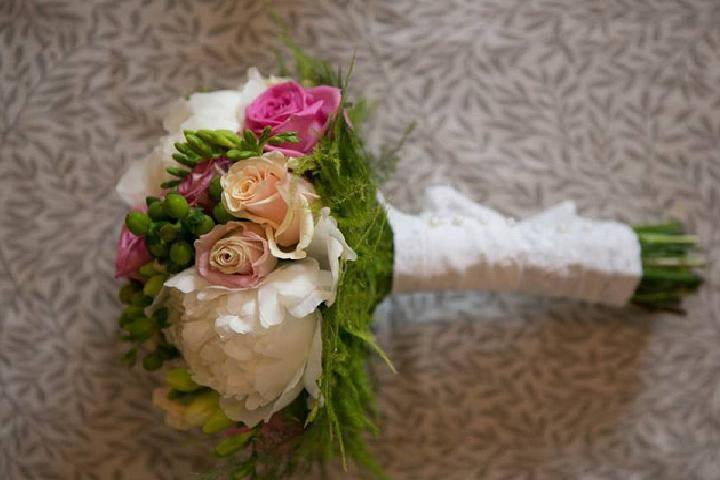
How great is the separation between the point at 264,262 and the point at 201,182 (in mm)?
132

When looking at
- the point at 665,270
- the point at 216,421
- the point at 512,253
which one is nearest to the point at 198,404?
the point at 216,421

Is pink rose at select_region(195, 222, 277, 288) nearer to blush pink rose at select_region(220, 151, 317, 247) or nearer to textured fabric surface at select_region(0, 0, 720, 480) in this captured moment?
blush pink rose at select_region(220, 151, 317, 247)

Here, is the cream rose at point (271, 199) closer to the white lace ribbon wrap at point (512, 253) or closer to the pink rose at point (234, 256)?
the pink rose at point (234, 256)

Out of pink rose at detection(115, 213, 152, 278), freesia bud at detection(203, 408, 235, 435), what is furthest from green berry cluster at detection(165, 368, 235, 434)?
pink rose at detection(115, 213, 152, 278)

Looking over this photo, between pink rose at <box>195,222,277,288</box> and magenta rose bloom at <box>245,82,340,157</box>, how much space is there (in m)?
0.11

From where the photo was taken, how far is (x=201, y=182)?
0.76 meters

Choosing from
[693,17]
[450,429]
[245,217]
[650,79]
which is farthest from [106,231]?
[693,17]

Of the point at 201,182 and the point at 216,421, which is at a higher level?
the point at 201,182

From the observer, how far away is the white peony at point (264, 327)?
27.5 inches

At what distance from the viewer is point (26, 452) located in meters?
1.09

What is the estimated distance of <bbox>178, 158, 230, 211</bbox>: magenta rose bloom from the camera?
0.76m

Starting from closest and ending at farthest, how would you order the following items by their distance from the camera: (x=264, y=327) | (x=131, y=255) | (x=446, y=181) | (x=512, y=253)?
(x=264, y=327)
(x=131, y=255)
(x=512, y=253)
(x=446, y=181)

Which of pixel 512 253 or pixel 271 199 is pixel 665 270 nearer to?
pixel 512 253

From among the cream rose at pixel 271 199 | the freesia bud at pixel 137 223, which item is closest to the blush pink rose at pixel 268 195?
the cream rose at pixel 271 199
